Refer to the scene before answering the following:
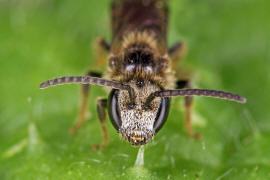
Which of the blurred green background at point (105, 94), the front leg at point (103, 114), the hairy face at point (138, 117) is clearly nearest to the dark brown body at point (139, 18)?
the blurred green background at point (105, 94)

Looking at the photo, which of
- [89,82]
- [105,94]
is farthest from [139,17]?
[89,82]

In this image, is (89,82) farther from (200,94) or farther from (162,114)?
(200,94)

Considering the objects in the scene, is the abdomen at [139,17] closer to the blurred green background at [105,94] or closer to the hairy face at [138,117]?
the blurred green background at [105,94]

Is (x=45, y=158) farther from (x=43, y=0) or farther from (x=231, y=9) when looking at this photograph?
(x=231, y=9)

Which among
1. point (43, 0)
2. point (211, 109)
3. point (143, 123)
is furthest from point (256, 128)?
point (43, 0)

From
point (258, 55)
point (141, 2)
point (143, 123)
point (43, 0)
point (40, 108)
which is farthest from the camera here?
point (43, 0)

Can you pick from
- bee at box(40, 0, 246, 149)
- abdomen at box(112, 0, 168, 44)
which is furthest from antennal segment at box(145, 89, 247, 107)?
abdomen at box(112, 0, 168, 44)

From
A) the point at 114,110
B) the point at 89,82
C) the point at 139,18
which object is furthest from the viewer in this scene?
the point at 139,18
